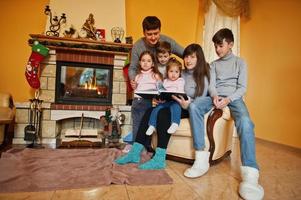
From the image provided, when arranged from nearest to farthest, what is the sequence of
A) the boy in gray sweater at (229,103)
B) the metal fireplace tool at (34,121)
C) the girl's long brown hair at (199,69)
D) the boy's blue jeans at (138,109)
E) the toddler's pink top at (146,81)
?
the boy in gray sweater at (229,103), the girl's long brown hair at (199,69), the toddler's pink top at (146,81), the boy's blue jeans at (138,109), the metal fireplace tool at (34,121)

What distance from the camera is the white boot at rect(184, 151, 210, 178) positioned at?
152 cm

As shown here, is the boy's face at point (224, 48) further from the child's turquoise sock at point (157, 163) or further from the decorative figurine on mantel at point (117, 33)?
the decorative figurine on mantel at point (117, 33)

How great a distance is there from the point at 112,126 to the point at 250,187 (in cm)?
164

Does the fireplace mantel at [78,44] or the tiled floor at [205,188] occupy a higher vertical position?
the fireplace mantel at [78,44]

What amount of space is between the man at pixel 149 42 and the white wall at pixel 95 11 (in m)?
1.03

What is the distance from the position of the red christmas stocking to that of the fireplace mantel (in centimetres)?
8

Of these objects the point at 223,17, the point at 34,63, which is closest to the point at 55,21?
the point at 34,63

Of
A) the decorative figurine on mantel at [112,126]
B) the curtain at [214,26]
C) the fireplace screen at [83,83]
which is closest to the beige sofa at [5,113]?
the fireplace screen at [83,83]

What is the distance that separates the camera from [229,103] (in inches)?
65.6

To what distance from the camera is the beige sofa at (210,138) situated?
1.70 m

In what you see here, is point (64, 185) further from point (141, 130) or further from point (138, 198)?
point (141, 130)

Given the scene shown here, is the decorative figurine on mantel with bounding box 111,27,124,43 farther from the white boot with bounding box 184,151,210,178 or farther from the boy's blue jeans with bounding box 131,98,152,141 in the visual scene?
the white boot with bounding box 184,151,210,178

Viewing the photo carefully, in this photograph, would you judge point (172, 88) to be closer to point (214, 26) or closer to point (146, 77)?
point (146, 77)

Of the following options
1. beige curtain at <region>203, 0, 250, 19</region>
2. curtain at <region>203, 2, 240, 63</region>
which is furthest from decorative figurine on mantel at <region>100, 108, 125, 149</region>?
beige curtain at <region>203, 0, 250, 19</region>
